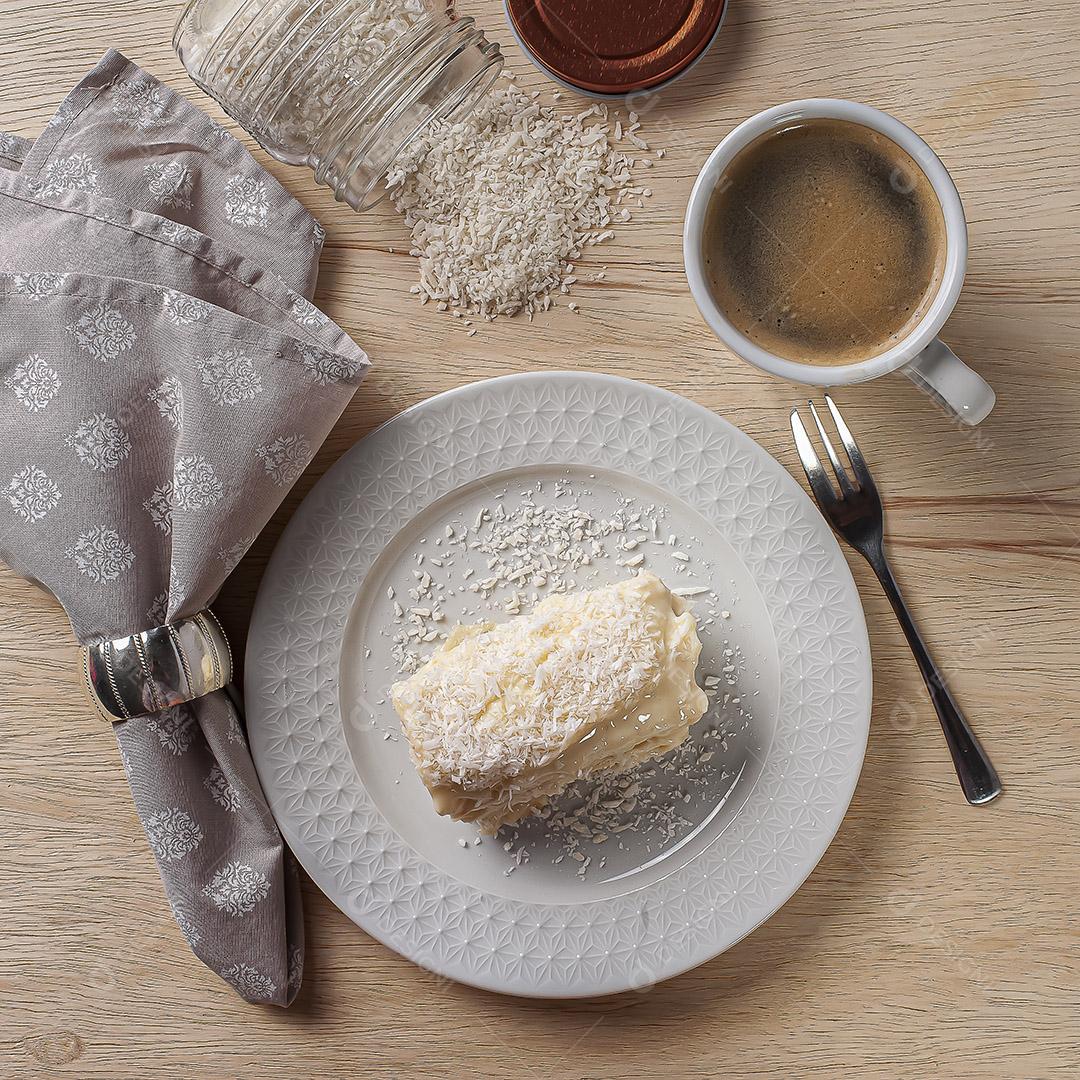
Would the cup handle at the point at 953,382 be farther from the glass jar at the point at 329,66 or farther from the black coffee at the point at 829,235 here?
A: the glass jar at the point at 329,66

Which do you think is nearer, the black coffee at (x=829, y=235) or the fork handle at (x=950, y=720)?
the black coffee at (x=829, y=235)

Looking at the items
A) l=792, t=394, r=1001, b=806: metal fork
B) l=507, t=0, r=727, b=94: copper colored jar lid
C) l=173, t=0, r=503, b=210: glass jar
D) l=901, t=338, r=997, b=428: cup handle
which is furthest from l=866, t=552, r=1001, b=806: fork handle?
l=173, t=0, r=503, b=210: glass jar

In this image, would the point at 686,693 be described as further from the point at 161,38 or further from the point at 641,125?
the point at 161,38

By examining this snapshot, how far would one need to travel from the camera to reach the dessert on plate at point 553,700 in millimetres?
1086

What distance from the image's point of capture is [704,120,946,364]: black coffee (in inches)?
45.0

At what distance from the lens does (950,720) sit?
1.26 metres

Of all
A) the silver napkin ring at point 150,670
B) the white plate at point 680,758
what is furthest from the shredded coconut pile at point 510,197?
the silver napkin ring at point 150,670

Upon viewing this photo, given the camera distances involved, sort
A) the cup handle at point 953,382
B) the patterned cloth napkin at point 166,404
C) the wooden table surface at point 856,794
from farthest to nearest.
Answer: the wooden table surface at point 856,794, the patterned cloth napkin at point 166,404, the cup handle at point 953,382

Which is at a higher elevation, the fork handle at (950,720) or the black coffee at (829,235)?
the black coffee at (829,235)

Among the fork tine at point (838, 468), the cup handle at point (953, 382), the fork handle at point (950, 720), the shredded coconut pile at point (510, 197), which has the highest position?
Answer: the shredded coconut pile at point (510, 197)

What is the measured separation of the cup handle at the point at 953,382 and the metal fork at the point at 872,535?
0.16 metres

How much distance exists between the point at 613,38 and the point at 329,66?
40cm

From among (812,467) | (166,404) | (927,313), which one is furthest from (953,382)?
(166,404)

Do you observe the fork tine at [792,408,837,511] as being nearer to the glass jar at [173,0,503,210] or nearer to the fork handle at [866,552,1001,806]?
the fork handle at [866,552,1001,806]
